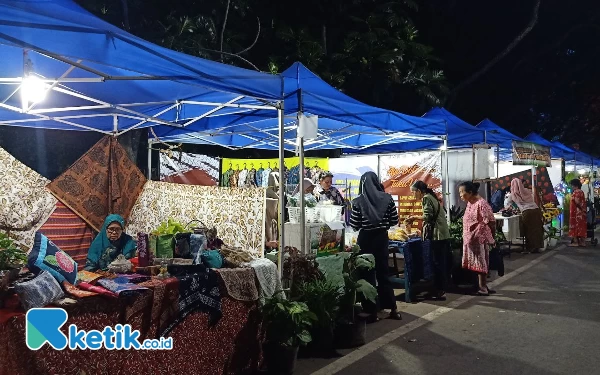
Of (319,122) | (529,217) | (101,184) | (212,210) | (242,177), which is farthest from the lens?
(529,217)

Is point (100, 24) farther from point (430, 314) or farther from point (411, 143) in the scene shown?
point (411, 143)

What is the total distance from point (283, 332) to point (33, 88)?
3396 millimetres

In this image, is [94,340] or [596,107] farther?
[596,107]

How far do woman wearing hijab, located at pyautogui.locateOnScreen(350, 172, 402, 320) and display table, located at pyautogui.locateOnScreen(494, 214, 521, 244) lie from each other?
652 centimetres

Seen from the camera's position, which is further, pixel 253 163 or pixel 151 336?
pixel 253 163

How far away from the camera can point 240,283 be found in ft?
14.5

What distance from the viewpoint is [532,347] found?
532 centimetres

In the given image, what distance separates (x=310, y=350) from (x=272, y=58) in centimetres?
1114

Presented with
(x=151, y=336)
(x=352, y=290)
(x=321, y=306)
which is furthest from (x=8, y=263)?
(x=352, y=290)

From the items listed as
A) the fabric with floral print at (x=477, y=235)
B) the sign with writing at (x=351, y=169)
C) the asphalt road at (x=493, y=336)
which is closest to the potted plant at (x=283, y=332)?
the asphalt road at (x=493, y=336)

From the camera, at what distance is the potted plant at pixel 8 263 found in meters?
3.12

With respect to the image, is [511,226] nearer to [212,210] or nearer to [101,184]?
[212,210]

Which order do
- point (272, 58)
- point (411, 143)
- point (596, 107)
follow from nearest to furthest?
1. point (411, 143)
2. point (272, 58)
3. point (596, 107)

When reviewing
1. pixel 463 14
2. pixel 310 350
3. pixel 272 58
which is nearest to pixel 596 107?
pixel 463 14
